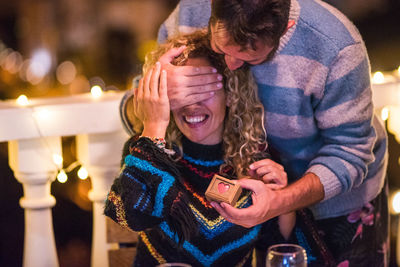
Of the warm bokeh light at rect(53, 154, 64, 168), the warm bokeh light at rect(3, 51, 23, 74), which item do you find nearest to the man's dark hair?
the warm bokeh light at rect(53, 154, 64, 168)

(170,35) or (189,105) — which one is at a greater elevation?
(170,35)

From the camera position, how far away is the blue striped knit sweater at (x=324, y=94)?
175 cm

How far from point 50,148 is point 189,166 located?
0.48 meters

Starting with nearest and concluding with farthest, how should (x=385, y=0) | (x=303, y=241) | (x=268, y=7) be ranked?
1. (x=268, y=7)
2. (x=303, y=241)
3. (x=385, y=0)

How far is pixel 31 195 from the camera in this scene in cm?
207

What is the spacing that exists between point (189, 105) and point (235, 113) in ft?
0.52

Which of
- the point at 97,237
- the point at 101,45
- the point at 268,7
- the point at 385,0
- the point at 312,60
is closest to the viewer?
the point at 268,7

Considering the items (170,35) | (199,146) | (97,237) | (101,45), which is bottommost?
(101,45)

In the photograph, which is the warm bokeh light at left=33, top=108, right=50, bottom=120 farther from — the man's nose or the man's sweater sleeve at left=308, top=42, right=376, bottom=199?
the man's sweater sleeve at left=308, top=42, right=376, bottom=199

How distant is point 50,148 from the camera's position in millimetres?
2051

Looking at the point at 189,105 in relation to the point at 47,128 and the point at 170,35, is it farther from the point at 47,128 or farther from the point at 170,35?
the point at 47,128

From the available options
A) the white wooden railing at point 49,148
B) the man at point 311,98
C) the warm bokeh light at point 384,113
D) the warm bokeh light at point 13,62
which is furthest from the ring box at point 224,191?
the warm bokeh light at point 13,62

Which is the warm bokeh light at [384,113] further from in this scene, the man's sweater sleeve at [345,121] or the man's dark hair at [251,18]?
the man's dark hair at [251,18]

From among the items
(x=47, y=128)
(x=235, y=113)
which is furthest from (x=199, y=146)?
(x=47, y=128)
